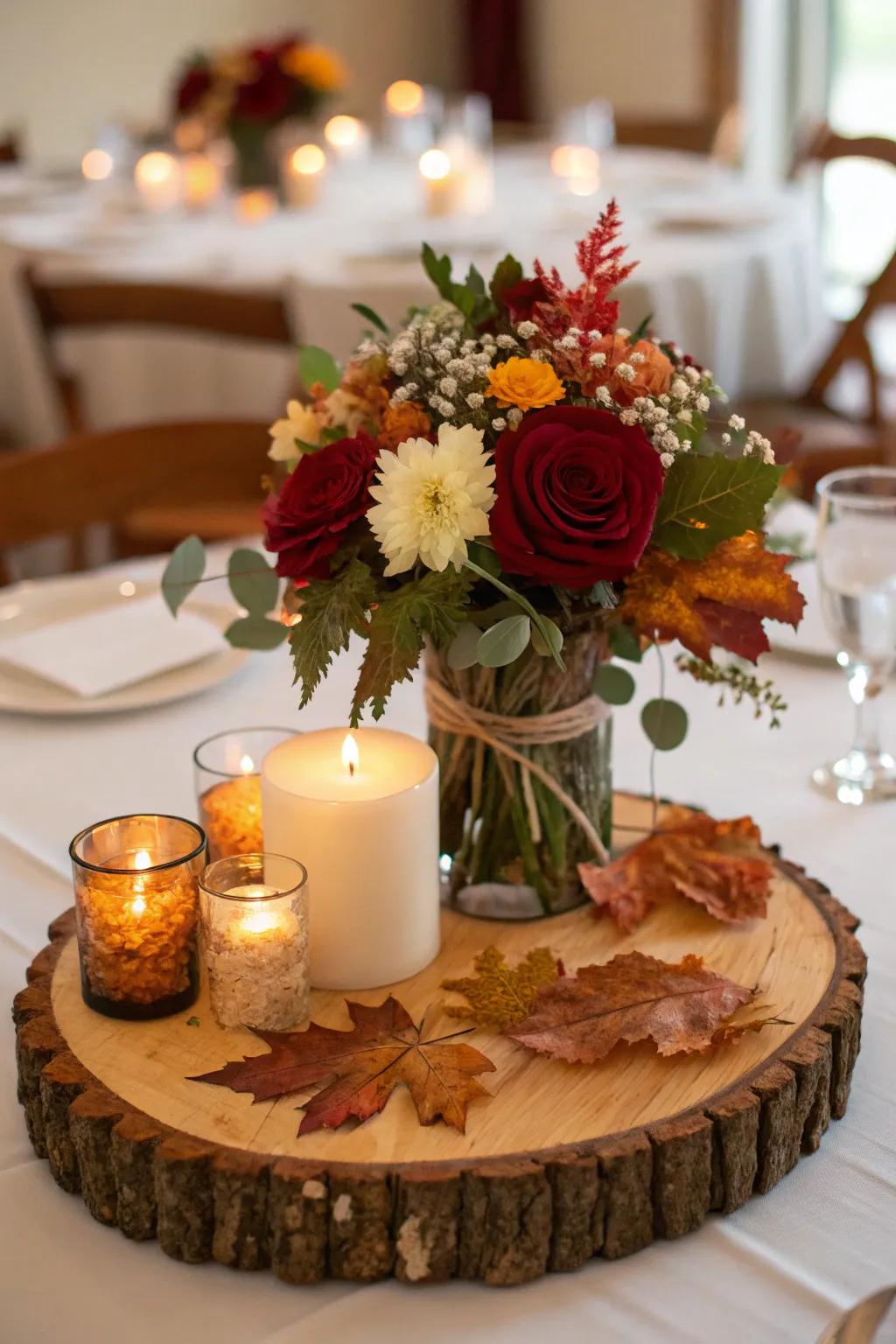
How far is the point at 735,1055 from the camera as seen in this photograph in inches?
29.8

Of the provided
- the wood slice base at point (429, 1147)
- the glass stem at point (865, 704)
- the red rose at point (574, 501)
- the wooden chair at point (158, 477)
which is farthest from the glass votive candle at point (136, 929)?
the wooden chair at point (158, 477)

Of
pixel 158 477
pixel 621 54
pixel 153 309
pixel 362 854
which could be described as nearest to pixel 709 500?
pixel 362 854

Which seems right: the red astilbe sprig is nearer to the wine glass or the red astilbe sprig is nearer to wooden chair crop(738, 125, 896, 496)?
the wine glass

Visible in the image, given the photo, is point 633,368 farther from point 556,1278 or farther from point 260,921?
point 556,1278

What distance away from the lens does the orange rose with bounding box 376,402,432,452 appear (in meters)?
0.81

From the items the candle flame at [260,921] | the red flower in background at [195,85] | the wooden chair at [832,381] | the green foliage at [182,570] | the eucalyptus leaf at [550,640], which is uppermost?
the red flower in background at [195,85]

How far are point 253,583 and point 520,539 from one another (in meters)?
0.27

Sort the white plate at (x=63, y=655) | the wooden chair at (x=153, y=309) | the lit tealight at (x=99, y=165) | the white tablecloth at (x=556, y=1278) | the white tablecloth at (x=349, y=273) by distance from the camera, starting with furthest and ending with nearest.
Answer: the lit tealight at (x=99, y=165) < the white tablecloth at (x=349, y=273) < the wooden chair at (x=153, y=309) < the white plate at (x=63, y=655) < the white tablecloth at (x=556, y=1278)

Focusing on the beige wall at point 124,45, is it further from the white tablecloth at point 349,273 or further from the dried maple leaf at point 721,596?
the dried maple leaf at point 721,596

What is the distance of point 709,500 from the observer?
0.80m

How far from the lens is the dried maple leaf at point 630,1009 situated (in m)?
0.76

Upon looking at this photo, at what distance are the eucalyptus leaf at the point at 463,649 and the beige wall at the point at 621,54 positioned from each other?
5.28 m

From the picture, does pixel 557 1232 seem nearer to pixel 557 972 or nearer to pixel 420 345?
pixel 557 972

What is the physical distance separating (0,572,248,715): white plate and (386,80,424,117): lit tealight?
108 inches
